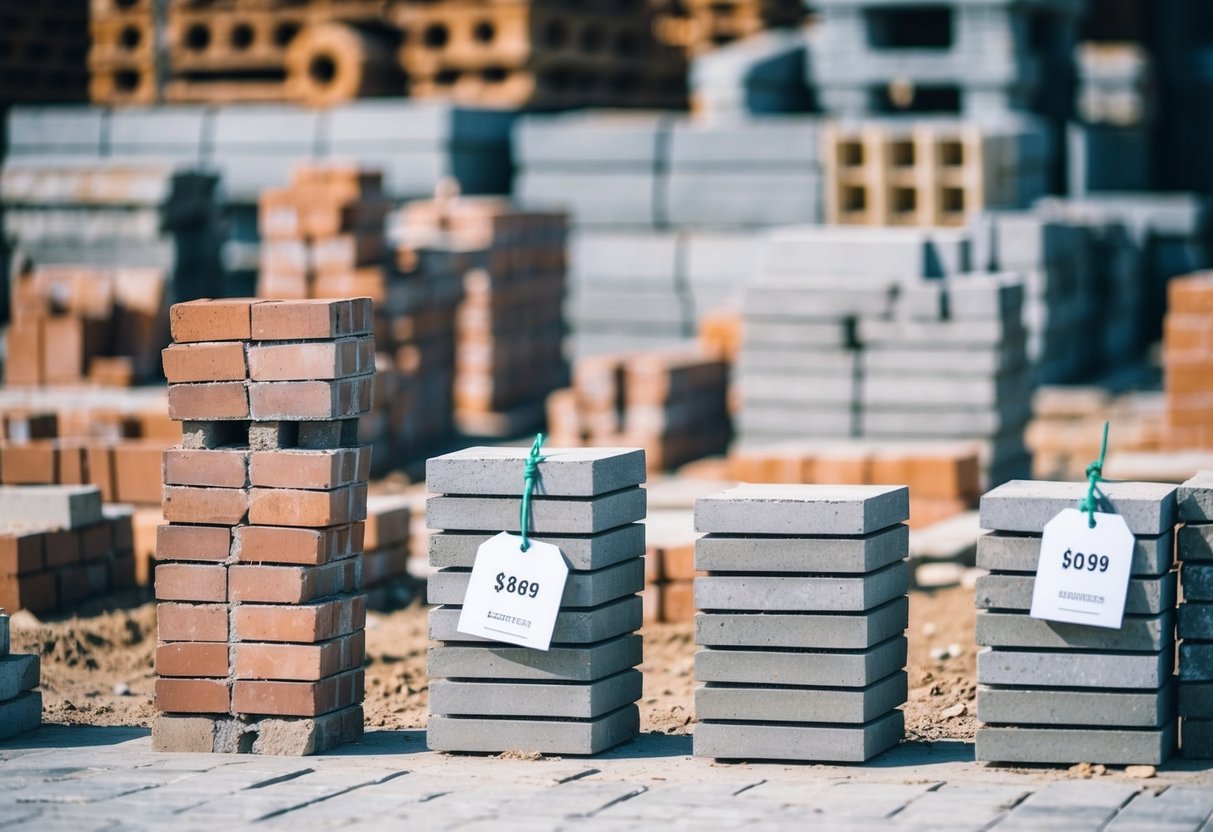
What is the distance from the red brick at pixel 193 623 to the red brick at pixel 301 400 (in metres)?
0.64

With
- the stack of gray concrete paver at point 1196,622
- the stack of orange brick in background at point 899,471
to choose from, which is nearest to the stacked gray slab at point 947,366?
the stack of orange brick in background at point 899,471

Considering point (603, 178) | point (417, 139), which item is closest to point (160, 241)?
point (417, 139)

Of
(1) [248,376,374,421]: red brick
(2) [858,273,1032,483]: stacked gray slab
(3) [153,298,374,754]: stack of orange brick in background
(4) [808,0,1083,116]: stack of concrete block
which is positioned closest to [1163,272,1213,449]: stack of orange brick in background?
(2) [858,273,1032,483]: stacked gray slab

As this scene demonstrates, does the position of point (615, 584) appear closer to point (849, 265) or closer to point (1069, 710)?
point (1069, 710)

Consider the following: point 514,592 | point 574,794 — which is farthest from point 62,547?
point 574,794

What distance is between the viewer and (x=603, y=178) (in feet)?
54.7

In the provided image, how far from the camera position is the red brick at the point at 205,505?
6.36m

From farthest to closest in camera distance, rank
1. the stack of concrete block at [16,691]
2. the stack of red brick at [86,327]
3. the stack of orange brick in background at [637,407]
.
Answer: the stack of red brick at [86,327]
the stack of orange brick in background at [637,407]
the stack of concrete block at [16,691]

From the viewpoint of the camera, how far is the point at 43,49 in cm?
1994

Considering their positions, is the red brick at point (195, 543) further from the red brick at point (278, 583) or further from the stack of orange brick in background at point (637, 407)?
the stack of orange brick in background at point (637, 407)

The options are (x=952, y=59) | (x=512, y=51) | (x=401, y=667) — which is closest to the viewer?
(x=401, y=667)

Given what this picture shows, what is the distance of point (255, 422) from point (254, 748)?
1.04 metres

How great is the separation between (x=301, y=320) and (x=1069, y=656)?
2.56 m

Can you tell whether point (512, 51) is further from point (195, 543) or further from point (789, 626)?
point (789, 626)
